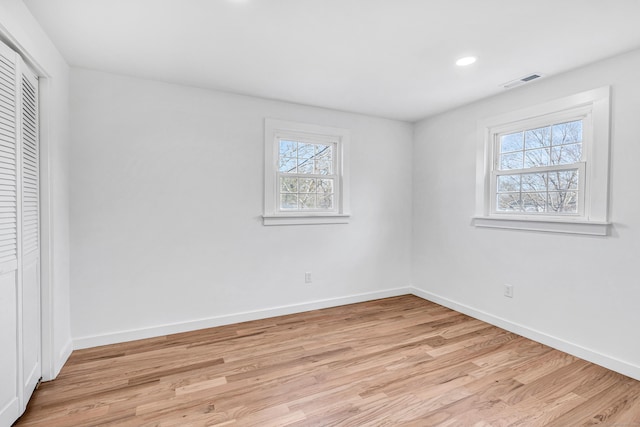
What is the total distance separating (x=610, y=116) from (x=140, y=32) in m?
3.42

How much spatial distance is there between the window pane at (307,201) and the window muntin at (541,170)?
6.50ft

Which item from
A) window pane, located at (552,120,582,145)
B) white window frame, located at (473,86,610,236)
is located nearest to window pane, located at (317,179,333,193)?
white window frame, located at (473,86,610,236)

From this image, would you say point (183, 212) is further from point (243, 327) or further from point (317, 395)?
point (317, 395)

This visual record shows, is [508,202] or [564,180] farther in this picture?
[508,202]

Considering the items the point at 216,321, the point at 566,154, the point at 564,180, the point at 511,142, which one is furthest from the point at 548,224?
the point at 216,321

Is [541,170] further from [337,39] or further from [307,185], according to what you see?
[307,185]

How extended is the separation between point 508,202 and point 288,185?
2.32 m

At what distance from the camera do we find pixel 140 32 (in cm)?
206

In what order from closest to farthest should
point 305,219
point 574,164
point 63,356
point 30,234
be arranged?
point 30,234
point 63,356
point 574,164
point 305,219

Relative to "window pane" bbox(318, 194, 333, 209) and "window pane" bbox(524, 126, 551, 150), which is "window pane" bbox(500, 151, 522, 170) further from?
"window pane" bbox(318, 194, 333, 209)

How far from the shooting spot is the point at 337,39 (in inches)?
84.3

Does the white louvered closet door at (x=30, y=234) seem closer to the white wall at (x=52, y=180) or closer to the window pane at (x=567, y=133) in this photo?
the white wall at (x=52, y=180)

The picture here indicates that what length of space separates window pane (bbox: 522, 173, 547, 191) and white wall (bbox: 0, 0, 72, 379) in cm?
392

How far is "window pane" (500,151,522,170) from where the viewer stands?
3.09 metres
